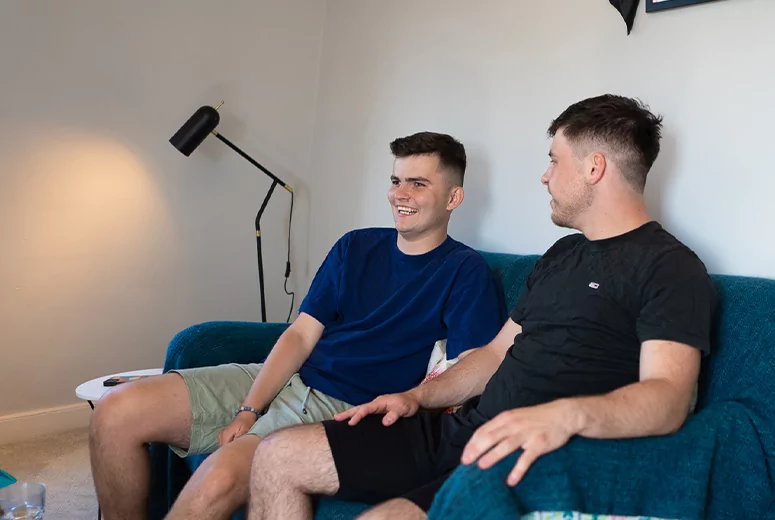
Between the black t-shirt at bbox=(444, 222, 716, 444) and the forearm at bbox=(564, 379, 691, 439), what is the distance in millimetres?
116

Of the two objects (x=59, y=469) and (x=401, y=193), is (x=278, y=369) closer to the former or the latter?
(x=401, y=193)

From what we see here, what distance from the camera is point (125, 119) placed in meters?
2.72

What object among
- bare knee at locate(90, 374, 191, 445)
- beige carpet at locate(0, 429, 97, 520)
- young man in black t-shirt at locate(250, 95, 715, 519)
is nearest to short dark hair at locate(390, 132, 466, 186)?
young man in black t-shirt at locate(250, 95, 715, 519)

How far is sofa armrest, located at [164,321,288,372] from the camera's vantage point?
6.63 feet

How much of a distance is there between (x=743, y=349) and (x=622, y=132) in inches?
20.4

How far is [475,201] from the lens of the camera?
2.40m

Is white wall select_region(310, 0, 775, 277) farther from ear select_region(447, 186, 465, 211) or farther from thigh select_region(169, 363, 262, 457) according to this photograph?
thigh select_region(169, 363, 262, 457)

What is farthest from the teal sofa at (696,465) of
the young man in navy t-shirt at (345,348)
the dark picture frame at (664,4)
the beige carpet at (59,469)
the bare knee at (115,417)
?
the beige carpet at (59,469)

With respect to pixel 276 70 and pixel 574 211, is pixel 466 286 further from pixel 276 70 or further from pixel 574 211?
pixel 276 70

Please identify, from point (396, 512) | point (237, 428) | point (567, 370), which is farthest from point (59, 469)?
point (567, 370)

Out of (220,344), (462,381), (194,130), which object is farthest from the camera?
(194,130)

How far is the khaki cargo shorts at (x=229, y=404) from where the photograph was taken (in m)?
1.78

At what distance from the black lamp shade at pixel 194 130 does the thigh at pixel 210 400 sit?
43.7 inches

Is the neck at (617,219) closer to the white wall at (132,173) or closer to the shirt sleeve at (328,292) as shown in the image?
the shirt sleeve at (328,292)
